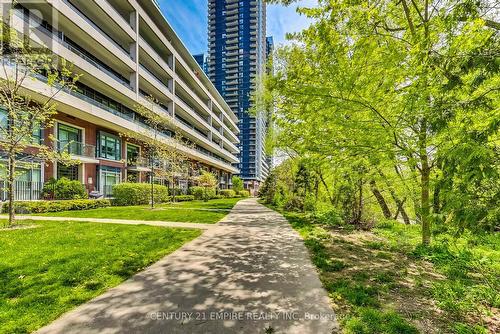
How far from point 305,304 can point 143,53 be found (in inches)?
1234

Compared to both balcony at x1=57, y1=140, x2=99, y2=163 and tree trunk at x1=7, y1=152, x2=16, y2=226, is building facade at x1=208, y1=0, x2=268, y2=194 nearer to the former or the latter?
balcony at x1=57, y1=140, x2=99, y2=163

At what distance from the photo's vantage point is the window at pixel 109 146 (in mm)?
24197

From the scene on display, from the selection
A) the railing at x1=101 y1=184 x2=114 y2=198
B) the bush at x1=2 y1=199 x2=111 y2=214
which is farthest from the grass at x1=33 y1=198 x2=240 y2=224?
the railing at x1=101 y1=184 x2=114 y2=198

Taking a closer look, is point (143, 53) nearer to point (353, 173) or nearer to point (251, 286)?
point (353, 173)

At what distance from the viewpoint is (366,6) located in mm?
6039

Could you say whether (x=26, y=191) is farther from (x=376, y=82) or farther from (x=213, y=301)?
(x=376, y=82)

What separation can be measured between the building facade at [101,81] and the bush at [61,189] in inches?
22.4

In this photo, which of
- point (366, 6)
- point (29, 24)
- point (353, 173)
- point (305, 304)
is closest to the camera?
point (305, 304)

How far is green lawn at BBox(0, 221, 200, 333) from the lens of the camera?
3512 millimetres

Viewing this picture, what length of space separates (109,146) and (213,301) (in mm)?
25668

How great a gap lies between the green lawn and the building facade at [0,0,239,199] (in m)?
4.63

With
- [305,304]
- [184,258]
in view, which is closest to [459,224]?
[305,304]

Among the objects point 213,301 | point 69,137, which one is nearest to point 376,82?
point 213,301

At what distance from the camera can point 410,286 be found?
4.61 metres
